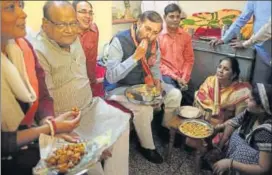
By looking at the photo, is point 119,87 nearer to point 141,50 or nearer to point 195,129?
point 141,50

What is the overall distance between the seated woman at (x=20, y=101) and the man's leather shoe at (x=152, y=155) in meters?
0.39

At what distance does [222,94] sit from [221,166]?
257 millimetres

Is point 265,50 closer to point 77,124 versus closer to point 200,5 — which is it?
point 200,5

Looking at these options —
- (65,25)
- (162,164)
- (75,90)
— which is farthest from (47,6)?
(162,164)

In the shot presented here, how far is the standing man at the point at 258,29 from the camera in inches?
32.0

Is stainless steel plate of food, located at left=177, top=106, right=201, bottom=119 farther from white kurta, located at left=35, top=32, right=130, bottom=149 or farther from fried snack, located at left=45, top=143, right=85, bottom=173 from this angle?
fried snack, located at left=45, top=143, right=85, bottom=173

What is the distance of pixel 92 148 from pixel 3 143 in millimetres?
264

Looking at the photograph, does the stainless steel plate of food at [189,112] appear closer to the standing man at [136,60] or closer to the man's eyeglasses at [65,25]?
the standing man at [136,60]

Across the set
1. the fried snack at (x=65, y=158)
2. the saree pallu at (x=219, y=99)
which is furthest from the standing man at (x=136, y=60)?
the fried snack at (x=65, y=158)

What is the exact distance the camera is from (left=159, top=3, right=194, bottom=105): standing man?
1061mm

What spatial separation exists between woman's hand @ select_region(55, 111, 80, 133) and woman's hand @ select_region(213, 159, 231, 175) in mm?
526

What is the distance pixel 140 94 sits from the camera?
1087 mm

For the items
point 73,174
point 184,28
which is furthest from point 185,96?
point 73,174

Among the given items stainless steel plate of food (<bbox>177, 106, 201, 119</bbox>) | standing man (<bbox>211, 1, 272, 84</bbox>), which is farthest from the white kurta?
standing man (<bbox>211, 1, 272, 84</bbox>)
